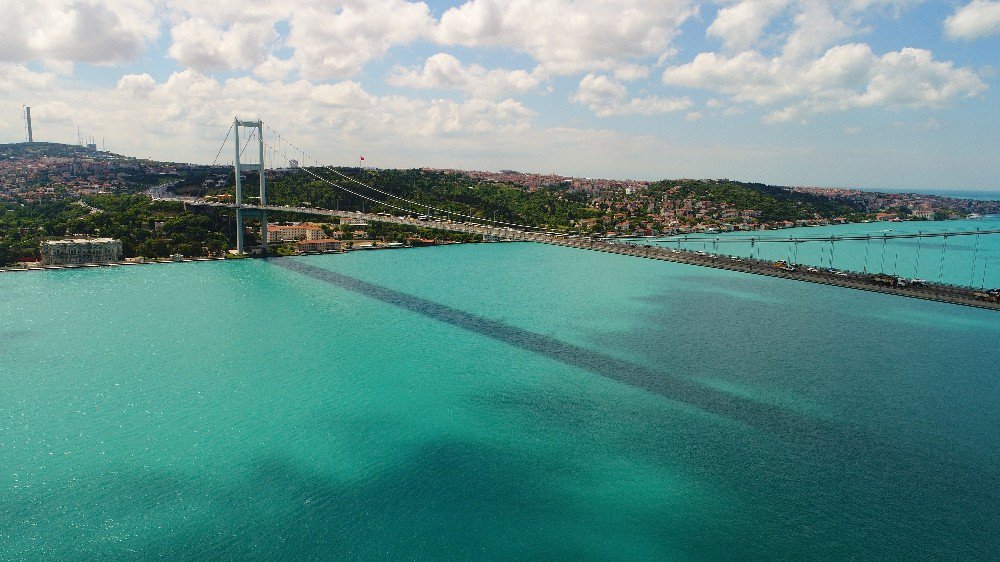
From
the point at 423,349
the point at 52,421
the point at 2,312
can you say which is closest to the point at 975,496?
the point at 423,349

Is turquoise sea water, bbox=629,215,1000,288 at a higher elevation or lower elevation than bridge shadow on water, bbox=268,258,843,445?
higher

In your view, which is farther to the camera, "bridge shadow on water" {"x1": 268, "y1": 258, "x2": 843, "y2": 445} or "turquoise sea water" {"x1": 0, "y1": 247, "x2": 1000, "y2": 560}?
"bridge shadow on water" {"x1": 268, "y1": 258, "x2": 843, "y2": 445}

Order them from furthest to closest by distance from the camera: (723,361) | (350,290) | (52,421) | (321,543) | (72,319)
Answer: (350,290) → (72,319) → (723,361) → (52,421) → (321,543)

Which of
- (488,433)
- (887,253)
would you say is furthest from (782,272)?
(887,253)

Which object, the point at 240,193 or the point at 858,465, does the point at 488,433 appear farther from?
the point at 240,193

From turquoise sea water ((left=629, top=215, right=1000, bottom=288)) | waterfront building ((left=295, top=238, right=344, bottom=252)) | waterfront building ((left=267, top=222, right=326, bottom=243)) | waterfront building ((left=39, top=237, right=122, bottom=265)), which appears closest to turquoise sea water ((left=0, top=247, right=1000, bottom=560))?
waterfront building ((left=39, top=237, right=122, bottom=265))

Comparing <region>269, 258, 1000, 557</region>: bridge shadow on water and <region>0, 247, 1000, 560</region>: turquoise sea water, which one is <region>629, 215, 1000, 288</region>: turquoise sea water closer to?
<region>0, 247, 1000, 560</region>: turquoise sea water

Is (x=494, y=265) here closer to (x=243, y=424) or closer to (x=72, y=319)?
(x=72, y=319)
